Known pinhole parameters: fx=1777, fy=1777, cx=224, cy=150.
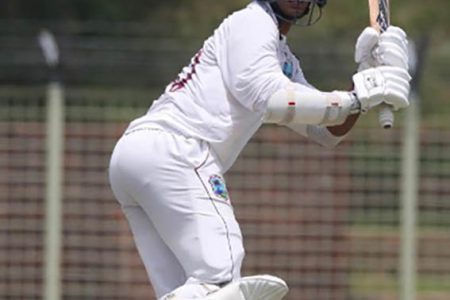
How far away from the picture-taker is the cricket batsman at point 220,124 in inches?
244

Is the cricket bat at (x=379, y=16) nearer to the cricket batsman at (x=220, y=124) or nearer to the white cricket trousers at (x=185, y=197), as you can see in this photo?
the cricket batsman at (x=220, y=124)

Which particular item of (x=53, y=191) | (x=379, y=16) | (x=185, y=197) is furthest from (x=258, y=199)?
(x=185, y=197)

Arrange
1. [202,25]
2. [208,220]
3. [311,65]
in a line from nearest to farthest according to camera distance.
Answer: [208,220]
[311,65]
[202,25]

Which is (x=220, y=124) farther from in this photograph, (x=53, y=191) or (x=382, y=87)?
(x=53, y=191)

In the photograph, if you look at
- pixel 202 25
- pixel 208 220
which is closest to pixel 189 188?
pixel 208 220

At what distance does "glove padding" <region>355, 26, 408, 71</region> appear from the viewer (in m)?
6.27

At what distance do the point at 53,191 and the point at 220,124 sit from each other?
448 cm

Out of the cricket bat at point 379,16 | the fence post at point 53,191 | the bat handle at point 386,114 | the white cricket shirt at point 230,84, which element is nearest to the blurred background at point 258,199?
the fence post at point 53,191

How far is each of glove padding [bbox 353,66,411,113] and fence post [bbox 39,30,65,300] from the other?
4609 mm

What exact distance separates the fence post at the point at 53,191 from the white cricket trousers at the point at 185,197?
428 cm

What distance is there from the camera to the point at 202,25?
67.2ft

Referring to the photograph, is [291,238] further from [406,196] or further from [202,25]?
[202,25]

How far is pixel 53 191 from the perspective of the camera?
1070 centimetres

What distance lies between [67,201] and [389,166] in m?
1.98
